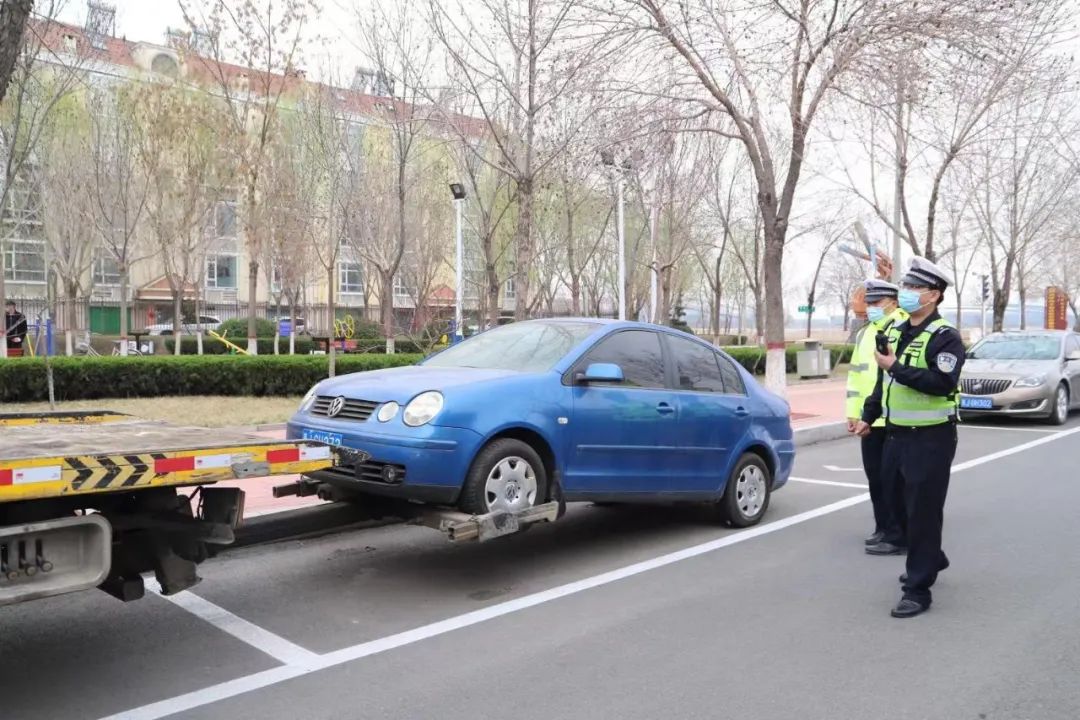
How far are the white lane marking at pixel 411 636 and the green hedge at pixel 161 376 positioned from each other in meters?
9.56

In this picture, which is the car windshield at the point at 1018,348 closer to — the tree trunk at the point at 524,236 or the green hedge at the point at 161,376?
the tree trunk at the point at 524,236

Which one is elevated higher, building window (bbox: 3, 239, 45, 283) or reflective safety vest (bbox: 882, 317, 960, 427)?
building window (bbox: 3, 239, 45, 283)

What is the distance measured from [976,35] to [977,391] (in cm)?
562

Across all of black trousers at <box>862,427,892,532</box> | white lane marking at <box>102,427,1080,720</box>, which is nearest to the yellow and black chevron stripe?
white lane marking at <box>102,427,1080,720</box>

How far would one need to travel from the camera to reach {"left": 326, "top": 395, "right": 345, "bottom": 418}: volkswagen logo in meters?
5.31

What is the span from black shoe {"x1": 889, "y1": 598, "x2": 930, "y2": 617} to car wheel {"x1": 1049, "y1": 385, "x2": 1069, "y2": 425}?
10858 mm

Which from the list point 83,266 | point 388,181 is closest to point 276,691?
point 388,181

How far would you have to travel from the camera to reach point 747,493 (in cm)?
700

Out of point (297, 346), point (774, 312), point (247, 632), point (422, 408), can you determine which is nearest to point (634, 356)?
point (422, 408)

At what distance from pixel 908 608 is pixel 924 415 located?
1.07 metres

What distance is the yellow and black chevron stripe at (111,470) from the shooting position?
336 centimetres

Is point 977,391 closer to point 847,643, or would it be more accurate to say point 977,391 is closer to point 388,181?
point 847,643

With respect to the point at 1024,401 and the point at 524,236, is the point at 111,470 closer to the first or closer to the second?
the point at 524,236

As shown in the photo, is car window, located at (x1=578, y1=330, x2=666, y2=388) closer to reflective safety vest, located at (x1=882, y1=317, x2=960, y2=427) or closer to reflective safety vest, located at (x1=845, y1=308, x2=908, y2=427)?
reflective safety vest, located at (x1=845, y1=308, x2=908, y2=427)
